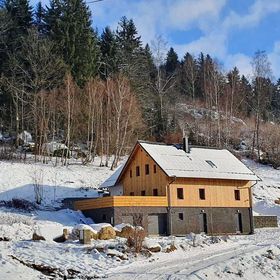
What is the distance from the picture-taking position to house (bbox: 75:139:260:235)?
35.5 meters

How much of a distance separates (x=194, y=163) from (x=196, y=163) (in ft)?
0.77

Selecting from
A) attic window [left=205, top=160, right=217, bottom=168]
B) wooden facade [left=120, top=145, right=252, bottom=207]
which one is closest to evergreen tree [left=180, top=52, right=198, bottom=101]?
attic window [left=205, top=160, right=217, bottom=168]

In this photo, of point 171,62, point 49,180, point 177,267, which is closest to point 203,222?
point 49,180

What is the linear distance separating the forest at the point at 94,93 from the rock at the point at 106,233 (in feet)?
72.6

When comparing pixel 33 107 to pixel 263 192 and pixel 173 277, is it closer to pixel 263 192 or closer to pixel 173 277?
pixel 263 192

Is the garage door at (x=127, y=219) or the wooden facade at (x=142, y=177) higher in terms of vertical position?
the wooden facade at (x=142, y=177)

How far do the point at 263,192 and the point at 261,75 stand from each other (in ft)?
63.5

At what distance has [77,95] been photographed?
53156 mm

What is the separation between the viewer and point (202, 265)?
21750mm

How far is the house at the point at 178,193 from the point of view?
1398 inches

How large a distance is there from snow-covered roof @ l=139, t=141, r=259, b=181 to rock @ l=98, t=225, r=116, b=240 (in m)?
9.86

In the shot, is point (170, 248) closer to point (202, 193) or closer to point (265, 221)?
point (202, 193)

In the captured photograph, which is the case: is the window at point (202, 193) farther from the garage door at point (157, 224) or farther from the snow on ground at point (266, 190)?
the snow on ground at point (266, 190)

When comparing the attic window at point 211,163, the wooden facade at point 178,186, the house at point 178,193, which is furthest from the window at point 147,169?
the attic window at point 211,163
